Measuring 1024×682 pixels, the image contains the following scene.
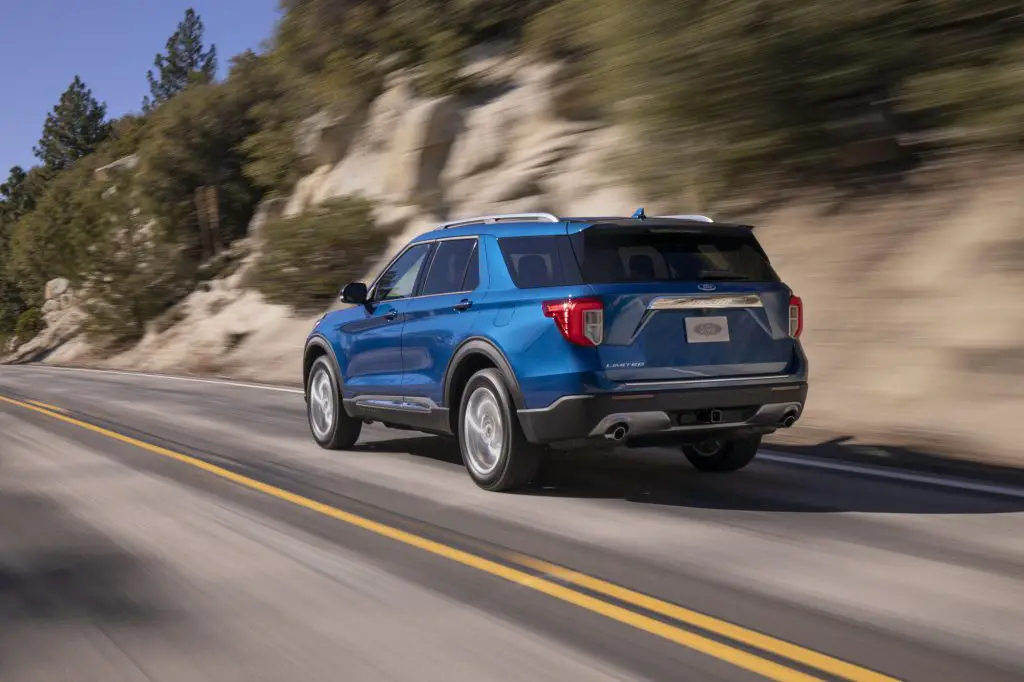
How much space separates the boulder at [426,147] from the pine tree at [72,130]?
65881mm

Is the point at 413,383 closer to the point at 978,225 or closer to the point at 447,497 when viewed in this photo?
the point at 447,497

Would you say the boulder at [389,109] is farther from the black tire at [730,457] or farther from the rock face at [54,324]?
the rock face at [54,324]

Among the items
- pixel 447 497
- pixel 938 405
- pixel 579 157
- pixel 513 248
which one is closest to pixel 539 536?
pixel 447 497

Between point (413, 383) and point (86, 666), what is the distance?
14.8ft

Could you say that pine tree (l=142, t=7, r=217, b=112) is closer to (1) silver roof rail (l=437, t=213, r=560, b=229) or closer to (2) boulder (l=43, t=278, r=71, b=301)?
(2) boulder (l=43, t=278, r=71, b=301)

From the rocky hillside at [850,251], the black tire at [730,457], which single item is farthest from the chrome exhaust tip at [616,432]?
the rocky hillside at [850,251]

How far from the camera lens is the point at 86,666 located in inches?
169

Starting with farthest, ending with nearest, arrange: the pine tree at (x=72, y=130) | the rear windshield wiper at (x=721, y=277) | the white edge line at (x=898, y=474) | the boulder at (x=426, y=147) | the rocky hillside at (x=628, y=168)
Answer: the pine tree at (x=72, y=130)
the boulder at (x=426, y=147)
the rocky hillside at (x=628, y=168)
the white edge line at (x=898, y=474)
the rear windshield wiper at (x=721, y=277)

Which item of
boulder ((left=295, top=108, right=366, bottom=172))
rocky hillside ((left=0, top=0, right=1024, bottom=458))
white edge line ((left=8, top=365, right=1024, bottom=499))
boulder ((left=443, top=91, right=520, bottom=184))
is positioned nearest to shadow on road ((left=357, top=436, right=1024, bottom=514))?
white edge line ((left=8, top=365, right=1024, bottom=499))

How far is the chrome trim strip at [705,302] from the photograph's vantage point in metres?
6.96

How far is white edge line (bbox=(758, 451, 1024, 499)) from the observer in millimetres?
7445

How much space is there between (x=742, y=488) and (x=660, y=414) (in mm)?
1157

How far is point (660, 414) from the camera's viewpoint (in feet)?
22.6

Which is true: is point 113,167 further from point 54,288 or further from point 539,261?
point 539,261
